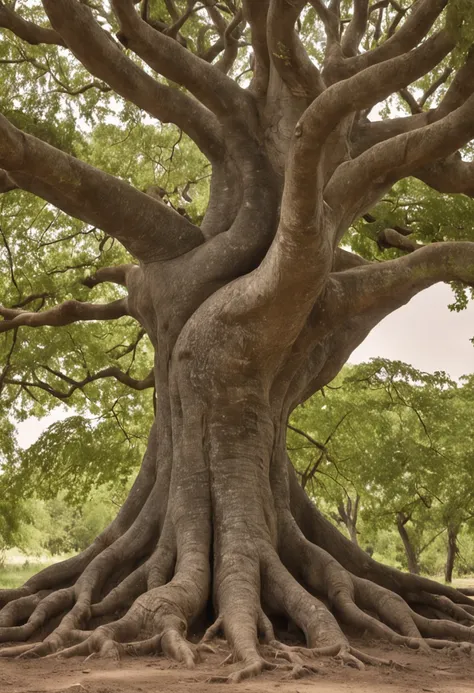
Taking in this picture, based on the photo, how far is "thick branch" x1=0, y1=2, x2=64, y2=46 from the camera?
8.84 meters

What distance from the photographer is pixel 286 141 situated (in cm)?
Result: 880

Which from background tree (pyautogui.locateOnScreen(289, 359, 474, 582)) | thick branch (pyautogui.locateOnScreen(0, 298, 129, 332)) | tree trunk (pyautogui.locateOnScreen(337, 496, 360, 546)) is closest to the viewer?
thick branch (pyautogui.locateOnScreen(0, 298, 129, 332))

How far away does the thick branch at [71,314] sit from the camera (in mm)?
9680

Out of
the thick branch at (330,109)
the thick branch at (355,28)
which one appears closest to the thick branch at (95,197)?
the thick branch at (330,109)

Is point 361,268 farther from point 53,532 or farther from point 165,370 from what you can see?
point 53,532

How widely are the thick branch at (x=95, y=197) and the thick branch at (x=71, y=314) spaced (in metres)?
1.70

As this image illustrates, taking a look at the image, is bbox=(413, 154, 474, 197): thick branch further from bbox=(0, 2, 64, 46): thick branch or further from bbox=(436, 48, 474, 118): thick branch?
bbox=(0, 2, 64, 46): thick branch

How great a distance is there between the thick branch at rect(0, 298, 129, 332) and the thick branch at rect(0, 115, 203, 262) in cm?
170

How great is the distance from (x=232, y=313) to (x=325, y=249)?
47.1 inches

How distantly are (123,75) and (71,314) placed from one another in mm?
3332

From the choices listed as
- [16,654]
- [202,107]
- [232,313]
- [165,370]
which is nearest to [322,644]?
[16,654]

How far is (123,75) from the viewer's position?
7.90 metres

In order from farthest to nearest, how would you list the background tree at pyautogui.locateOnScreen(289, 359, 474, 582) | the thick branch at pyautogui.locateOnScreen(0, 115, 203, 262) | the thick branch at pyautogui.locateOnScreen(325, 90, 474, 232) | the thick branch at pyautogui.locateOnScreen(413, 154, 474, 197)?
the background tree at pyautogui.locateOnScreen(289, 359, 474, 582), the thick branch at pyautogui.locateOnScreen(413, 154, 474, 197), the thick branch at pyautogui.locateOnScreen(0, 115, 203, 262), the thick branch at pyautogui.locateOnScreen(325, 90, 474, 232)

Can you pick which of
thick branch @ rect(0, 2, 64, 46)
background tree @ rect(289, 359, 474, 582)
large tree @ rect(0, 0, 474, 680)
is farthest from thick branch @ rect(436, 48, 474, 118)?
background tree @ rect(289, 359, 474, 582)
